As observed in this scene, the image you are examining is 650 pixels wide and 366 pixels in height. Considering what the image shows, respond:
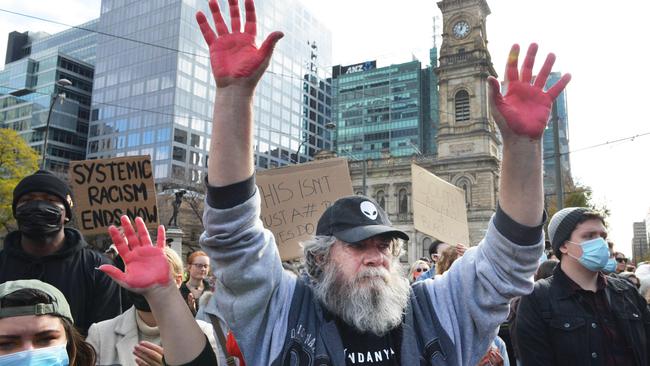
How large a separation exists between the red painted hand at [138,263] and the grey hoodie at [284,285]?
0.18 meters

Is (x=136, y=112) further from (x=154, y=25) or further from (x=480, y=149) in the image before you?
(x=480, y=149)

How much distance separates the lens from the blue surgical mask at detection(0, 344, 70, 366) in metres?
2.17

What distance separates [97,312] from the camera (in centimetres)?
361

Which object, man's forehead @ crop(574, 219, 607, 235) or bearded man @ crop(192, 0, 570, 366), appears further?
man's forehead @ crop(574, 219, 607, 235)

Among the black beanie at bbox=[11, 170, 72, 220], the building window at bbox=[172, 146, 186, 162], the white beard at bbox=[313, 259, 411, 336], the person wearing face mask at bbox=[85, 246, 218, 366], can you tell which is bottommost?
the person wearing face mask at bbox=[85, 246, 218, 366]

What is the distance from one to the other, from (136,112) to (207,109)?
9323 mm

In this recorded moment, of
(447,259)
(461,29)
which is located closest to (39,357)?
(447,259)

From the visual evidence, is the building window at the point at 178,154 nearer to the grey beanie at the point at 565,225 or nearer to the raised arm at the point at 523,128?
the grey beanie at the point at 565,225

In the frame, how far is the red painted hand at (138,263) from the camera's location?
6.19 ft

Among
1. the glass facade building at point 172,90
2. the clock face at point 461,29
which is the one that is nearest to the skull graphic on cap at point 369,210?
the clock face at point 461,29

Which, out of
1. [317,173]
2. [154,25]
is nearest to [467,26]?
[154,25]

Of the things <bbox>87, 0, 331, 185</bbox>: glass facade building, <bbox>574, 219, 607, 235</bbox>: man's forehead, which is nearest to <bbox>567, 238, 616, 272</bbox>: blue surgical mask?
<bbox>574, 219, 607, 235</bbox>: man's forehead

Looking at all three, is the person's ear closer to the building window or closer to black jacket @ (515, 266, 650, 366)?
black jacket @ (515, 266, 650, 366)

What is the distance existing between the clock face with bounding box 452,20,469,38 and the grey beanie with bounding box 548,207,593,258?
52937 millimetres
